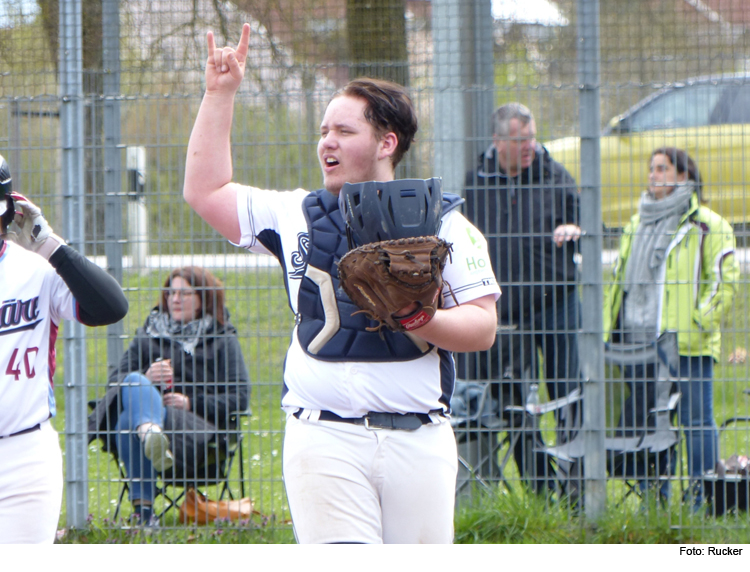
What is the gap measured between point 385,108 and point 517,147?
229 centimetres

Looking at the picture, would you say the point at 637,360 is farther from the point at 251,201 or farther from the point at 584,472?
the point at 251,201

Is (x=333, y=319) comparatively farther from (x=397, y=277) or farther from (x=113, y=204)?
(x=113, y=204)

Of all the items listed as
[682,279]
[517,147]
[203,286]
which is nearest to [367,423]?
[203,286]

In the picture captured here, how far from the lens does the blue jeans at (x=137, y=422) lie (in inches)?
185

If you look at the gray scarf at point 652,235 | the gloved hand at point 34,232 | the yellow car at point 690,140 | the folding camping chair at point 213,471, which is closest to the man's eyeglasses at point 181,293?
the folding camping chair at point 213,471

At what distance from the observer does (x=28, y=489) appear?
255 centimetres

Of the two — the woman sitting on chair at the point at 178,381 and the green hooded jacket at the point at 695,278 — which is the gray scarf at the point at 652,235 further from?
the woman sitting on chair at the point at 178,381

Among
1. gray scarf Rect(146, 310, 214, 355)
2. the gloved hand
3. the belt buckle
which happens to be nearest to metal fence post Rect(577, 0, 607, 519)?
gray scarf Rect(146, 310, 214, 355)

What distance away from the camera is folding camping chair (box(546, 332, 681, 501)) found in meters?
4.66

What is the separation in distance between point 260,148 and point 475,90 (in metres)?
1.25

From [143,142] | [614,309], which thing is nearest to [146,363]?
[143,142]

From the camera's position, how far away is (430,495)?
232 centimetres

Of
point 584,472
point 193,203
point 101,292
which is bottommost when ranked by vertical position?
point 584,472

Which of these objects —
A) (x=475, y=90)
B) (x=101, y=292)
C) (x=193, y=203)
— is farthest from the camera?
(x=475, y=90)
